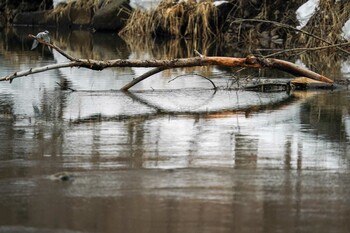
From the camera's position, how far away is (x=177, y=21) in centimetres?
2392

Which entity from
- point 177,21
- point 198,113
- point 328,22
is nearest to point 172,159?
point 198,113

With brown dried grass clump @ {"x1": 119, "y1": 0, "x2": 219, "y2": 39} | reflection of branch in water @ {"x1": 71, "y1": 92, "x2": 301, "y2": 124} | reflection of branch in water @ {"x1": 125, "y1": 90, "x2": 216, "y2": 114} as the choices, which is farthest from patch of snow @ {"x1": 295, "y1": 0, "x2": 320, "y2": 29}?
reflection of branch in water @ {"x1": 71, "y1": 92, "x2": 301, "y2": 124}

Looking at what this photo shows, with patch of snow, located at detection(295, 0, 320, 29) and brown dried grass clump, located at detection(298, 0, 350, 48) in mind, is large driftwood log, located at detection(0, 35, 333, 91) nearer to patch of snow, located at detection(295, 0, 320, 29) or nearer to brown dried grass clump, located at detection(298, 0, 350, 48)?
brown dried grass clump, located at detection(298, 0, 350, 48)

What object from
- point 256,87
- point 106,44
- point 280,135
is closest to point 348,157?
point 280,135

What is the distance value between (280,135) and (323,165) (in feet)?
3.69

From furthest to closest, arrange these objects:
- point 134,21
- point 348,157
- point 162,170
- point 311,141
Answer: point 134,21 → point 311,141 → point 348,157 → point 162,170

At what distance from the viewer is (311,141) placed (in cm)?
641

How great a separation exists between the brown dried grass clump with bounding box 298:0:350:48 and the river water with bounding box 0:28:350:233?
702 centimetres

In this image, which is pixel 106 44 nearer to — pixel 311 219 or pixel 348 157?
pixel 348 157

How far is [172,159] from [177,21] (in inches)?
727

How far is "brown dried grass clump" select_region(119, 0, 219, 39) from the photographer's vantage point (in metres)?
22.9

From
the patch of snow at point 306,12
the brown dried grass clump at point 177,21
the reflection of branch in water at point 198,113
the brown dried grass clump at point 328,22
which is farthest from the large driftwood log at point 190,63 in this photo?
the brown dried grass clump at point 177,21

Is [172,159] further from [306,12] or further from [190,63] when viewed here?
[306,12]

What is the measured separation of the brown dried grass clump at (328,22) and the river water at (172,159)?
7016 mm
